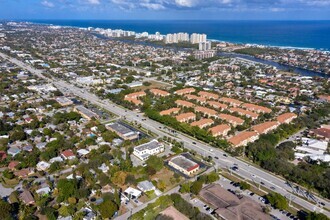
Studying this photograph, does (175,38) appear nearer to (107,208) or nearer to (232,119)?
(232,119)

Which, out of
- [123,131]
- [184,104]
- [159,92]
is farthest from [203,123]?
[159,92]

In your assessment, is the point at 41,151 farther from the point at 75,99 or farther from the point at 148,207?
the point at 75,99

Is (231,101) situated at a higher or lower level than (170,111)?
higher

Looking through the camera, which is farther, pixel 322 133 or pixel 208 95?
pixel 208 95

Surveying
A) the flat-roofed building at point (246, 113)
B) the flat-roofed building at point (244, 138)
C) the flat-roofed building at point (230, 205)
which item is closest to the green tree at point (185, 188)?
the flat-roofed building at point (230, 205)

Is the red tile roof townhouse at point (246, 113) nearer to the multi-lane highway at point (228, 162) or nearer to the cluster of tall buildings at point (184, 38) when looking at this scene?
the multi-lane highway at point (228, 162)

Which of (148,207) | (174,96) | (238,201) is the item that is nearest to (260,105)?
(174,96)

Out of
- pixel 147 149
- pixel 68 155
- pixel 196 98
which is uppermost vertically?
pixel 196 98
